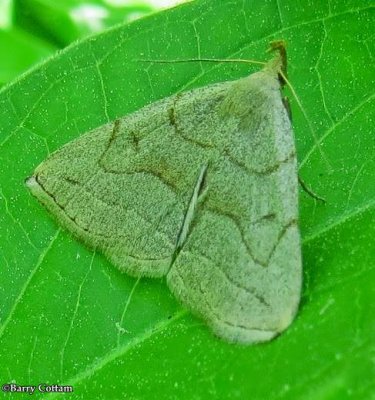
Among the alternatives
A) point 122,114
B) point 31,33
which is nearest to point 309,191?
point 122,114

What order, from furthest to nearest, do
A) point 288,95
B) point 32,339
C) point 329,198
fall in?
point 288,95 → point 32,339 → point 329,198

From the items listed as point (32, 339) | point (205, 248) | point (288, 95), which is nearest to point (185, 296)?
point (205, 248)

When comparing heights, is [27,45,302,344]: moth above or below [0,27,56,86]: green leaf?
below

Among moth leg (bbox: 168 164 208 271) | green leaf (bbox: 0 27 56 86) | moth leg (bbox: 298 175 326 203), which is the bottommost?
moth leg (bbox: 298 175 326 203)

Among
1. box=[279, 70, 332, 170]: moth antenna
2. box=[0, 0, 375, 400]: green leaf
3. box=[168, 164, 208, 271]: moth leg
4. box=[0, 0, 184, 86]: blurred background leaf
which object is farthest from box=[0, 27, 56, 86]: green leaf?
box=[279, 70, 332, 170]: moth antenna

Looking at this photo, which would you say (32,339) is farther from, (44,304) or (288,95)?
(288,95)

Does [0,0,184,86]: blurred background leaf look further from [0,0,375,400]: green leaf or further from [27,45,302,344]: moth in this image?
[27,45,302,344]: moth
